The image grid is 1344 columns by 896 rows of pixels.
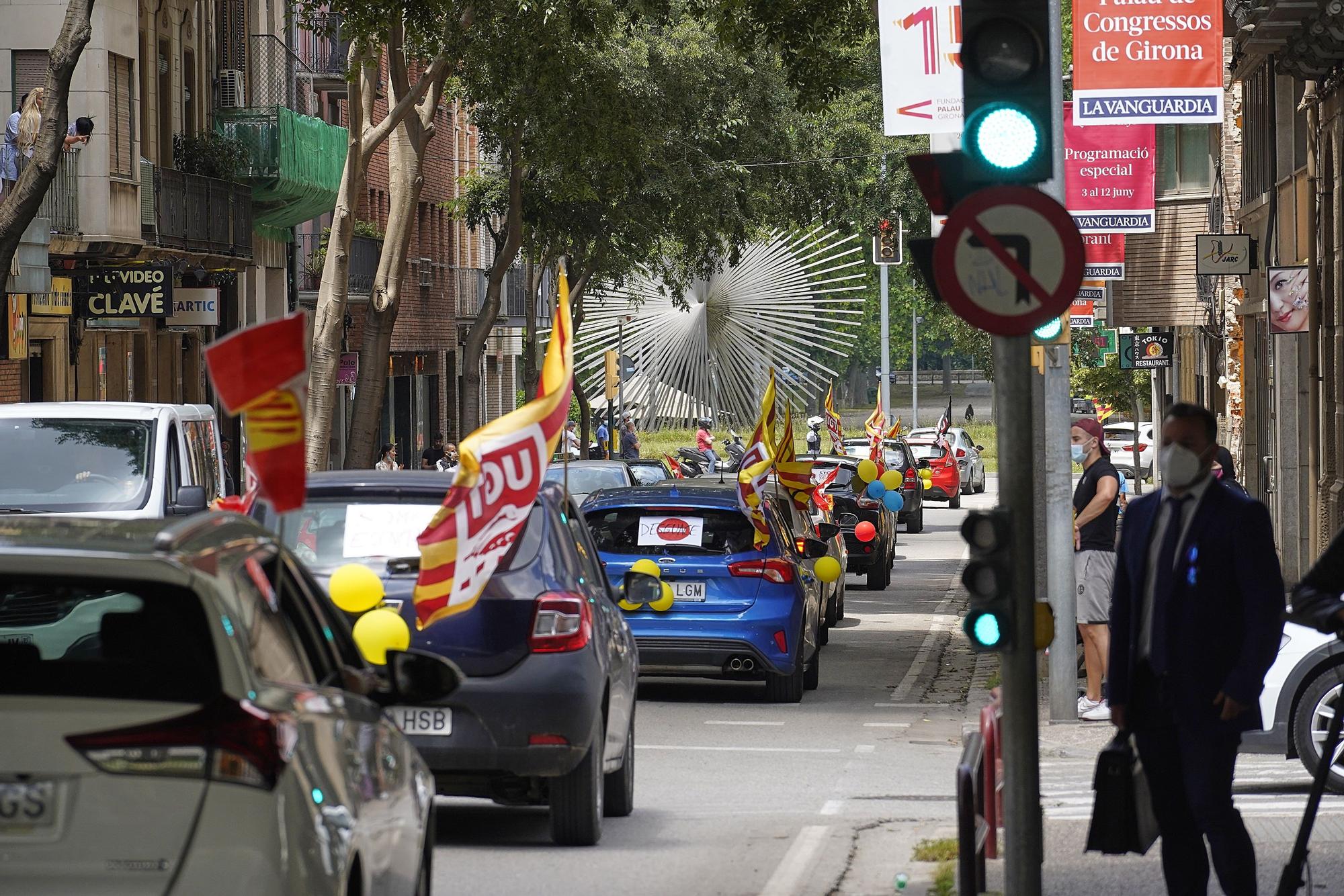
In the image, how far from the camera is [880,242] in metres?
53.8

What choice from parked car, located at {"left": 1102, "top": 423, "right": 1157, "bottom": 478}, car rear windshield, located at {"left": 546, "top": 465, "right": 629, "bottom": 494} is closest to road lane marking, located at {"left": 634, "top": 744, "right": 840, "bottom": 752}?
car rear windshield, located at {"left": 546, "top": 465, "right": 629, "bottom": 494}

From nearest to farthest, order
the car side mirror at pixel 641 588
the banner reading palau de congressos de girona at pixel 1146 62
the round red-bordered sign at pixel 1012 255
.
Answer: the round red-bordered sign at pixel 1012 255
the car side mirror at pixel 641 588
the banner reading palau de congressos de girona at pixel 1146 62

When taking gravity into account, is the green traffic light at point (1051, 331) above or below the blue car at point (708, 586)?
above

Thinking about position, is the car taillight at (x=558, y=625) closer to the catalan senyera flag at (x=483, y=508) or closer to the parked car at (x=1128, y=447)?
the catalan senyera flag at (x=483, y=508)

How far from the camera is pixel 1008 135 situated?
761cm

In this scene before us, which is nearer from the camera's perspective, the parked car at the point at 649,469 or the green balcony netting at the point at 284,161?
the parked car at the point at 649,469

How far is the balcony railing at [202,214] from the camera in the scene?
34.0 meters

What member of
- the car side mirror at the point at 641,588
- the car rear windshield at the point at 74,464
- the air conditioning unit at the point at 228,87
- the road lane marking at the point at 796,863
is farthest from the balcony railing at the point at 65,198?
the road lane marking at the point at 796,863

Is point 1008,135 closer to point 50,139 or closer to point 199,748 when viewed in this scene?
point 199,748

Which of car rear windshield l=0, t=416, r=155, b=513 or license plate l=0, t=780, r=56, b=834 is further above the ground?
car rear windshield l=0, t=416, r=155, b=513

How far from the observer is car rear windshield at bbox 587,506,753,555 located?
1600 cm

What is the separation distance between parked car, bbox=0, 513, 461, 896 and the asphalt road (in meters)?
3.39

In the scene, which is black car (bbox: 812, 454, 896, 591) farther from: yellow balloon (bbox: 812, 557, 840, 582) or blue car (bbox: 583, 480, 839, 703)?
blue car (bbox: 583, 480, 839, 703)

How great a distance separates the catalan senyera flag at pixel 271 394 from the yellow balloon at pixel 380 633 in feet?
11.3
